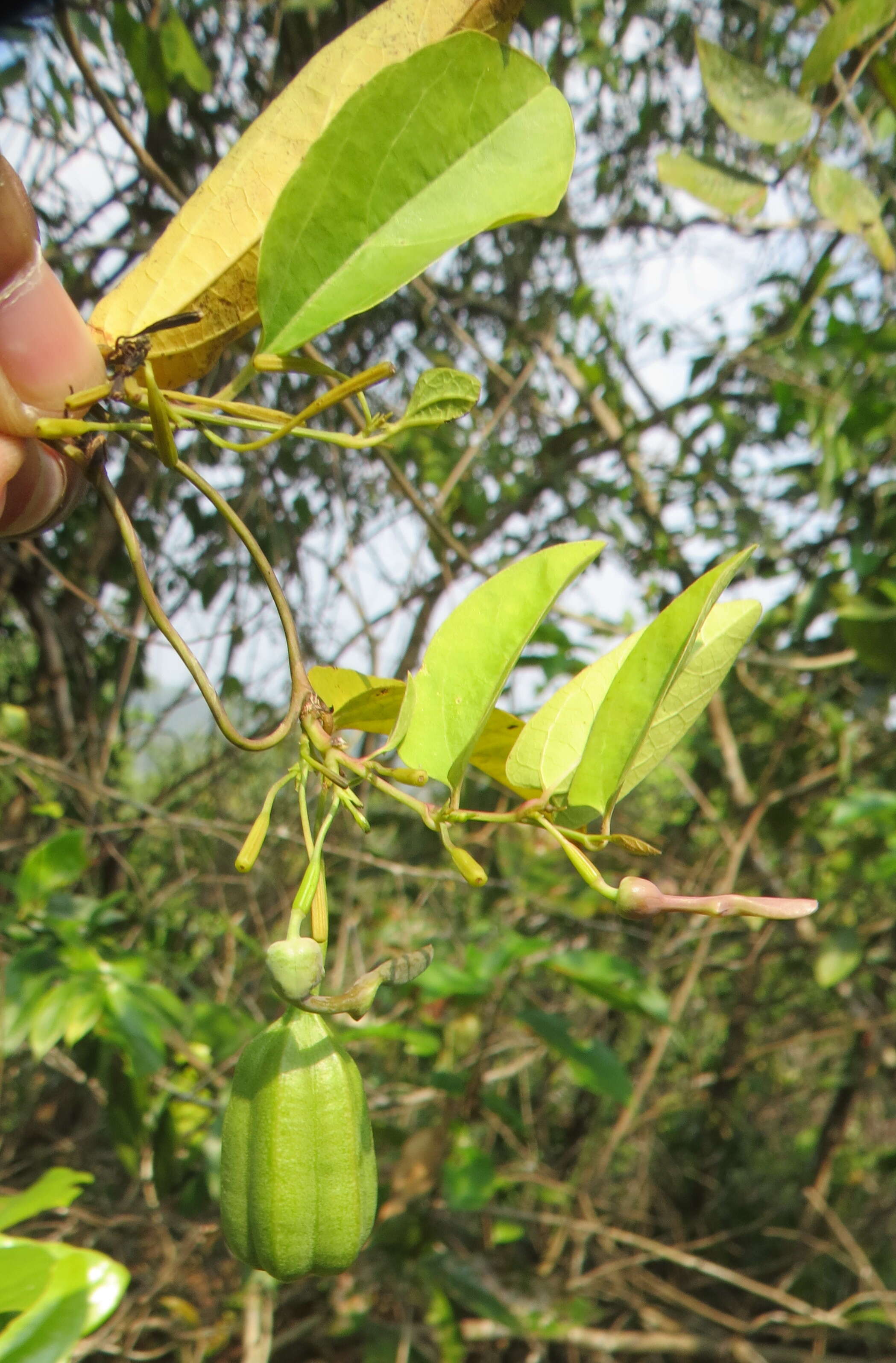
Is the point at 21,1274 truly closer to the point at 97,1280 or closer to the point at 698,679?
the point at 97,1280

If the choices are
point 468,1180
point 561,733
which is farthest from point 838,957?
point 561,733

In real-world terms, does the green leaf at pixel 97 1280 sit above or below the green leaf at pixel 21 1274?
below

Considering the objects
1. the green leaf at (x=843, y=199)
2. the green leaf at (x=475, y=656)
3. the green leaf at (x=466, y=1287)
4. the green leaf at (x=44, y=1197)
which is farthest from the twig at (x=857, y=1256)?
the green leaf at (x=475, y=656)

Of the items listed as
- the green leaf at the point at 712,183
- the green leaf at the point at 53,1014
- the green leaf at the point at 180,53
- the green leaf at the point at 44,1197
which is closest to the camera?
the green leaf at the point at 44,1197

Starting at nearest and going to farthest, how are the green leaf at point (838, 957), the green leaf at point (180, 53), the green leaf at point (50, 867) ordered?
1. the green leaf at point (50, 867)
2. the green leaf at point (180, 53)
3. the green leaf at point (838, 957)

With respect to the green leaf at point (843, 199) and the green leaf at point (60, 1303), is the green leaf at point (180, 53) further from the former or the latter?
the green leaf at point (60, 1303)

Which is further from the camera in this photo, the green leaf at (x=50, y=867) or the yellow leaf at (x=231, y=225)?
the green leaf at (x=50, y=867)

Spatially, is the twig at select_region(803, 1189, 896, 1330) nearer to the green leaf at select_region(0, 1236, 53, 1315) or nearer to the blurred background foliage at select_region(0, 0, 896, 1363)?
the blurred background foliage at select_region(0, 0, 896, 1363)
